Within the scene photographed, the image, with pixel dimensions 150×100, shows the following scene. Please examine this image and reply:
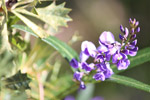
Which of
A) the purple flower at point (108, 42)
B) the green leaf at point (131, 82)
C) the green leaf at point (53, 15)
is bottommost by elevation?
the green leaf at point (131, 82)

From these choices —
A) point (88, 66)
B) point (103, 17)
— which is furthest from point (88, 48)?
point (103, 17)

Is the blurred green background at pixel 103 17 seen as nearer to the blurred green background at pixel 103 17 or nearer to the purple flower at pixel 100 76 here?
the blurred green background at pixel 103 17

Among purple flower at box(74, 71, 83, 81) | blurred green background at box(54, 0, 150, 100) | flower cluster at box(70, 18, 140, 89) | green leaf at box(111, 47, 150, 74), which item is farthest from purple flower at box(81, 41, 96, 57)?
blurred green background at box(54, 0, 150, 100)

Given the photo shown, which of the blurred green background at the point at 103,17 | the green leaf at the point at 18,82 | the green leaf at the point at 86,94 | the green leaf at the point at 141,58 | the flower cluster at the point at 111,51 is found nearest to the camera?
the flower cluster at the point at 111,51

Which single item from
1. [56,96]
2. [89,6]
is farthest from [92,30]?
[56,96]

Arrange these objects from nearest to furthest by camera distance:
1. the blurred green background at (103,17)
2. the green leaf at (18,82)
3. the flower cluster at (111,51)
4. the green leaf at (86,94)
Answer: the flower cluster at (111,51) < the green leaf at (18,82) < the green leaf at (86,94) < the blurred green background at (103,17)

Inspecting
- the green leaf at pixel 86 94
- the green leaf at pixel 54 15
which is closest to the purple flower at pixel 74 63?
the green leaf at pixel 54 15

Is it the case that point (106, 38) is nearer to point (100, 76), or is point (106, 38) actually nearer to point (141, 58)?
point (100, 76)
